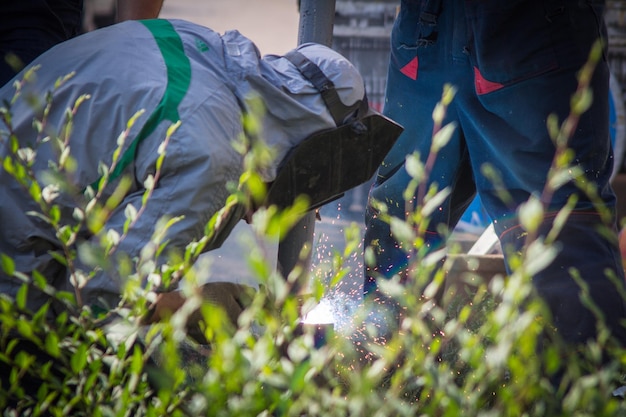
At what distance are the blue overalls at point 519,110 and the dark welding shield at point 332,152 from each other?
1.36 ft

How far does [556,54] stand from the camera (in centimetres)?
253

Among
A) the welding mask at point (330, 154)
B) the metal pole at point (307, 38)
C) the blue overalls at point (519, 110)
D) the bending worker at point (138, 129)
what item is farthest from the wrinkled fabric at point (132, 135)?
the blue overalls at point (519, 110)

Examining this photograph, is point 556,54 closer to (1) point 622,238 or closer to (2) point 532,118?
(2) point 532,118

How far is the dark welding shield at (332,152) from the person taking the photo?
7.76 feet

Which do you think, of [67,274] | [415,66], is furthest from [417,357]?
[415,66]

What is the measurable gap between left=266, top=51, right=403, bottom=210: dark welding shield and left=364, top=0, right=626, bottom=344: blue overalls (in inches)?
16.3

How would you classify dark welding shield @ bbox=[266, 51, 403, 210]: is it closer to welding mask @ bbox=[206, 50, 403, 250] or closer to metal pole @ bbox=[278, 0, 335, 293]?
welding mask @ bbox=[206, 50, 403, 250]

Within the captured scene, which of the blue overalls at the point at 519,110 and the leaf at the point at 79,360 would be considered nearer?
the leaf at the point at 79,360

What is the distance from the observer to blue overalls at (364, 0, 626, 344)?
8.05 ft

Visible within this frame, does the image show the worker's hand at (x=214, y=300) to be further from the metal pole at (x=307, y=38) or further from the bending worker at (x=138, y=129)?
the metal pole at (x=307, y=38)

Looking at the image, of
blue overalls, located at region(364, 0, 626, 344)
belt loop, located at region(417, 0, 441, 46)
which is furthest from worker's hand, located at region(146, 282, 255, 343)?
belt loop, located at region(417, 0, 441, 46)

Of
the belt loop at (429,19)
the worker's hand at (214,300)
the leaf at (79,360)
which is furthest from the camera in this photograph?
the belt loop at (429,19)

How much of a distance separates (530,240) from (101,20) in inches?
304

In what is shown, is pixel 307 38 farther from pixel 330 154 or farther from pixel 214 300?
pixel 214 300
